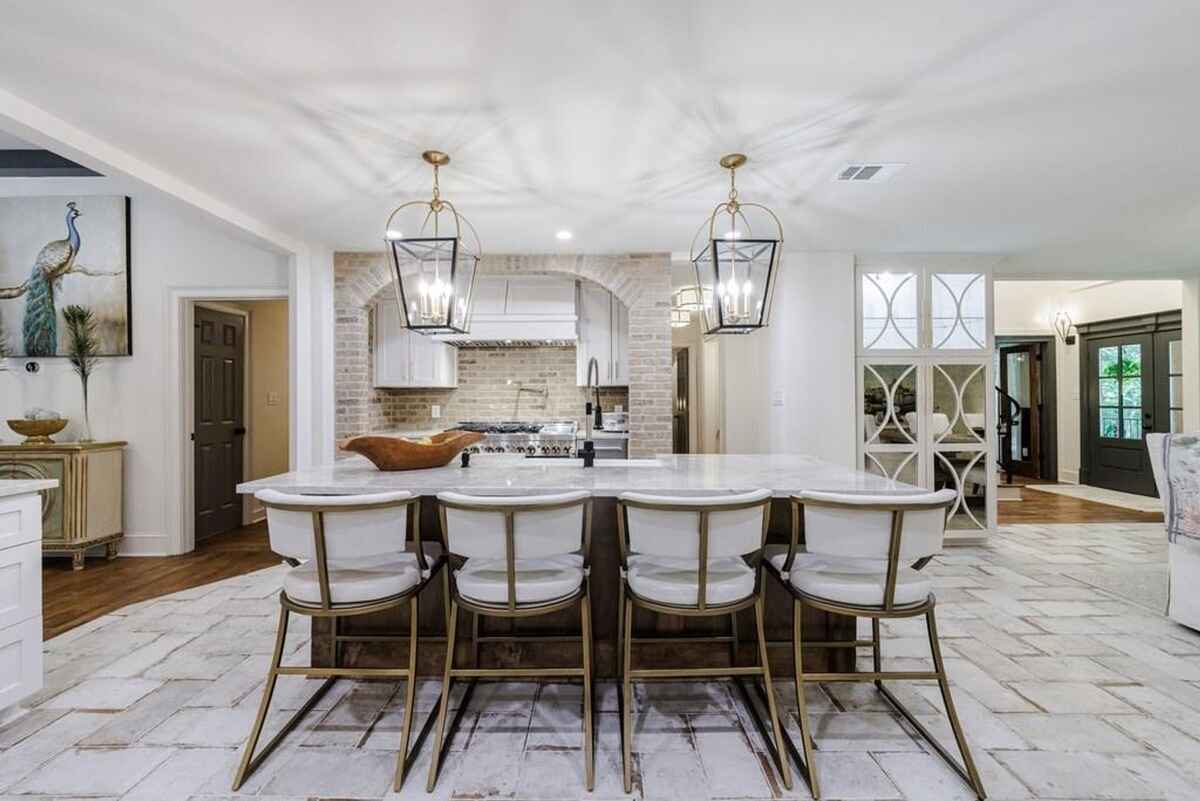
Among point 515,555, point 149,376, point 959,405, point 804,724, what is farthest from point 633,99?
point 149,376

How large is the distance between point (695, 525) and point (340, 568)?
1.26 metres

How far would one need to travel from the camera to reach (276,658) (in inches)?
72.2

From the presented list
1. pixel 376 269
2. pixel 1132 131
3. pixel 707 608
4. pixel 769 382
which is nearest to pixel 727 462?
pixel 707 608

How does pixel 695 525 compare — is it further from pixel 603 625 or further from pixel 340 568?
pixel 340 568

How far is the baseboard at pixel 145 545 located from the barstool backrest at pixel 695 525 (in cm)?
440

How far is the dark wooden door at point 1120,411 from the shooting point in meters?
6.54

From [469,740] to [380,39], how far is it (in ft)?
8.24

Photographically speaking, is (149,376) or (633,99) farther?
(149,376)

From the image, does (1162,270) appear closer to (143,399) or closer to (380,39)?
(380,39)

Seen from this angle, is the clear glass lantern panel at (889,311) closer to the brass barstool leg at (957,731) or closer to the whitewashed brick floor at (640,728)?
the whitewashed brick floor at (640,728)

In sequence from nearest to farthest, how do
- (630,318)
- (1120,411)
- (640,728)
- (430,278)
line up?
(640,728), (430,278), (630,318), (1120,411)

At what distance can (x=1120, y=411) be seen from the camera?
6930 mm

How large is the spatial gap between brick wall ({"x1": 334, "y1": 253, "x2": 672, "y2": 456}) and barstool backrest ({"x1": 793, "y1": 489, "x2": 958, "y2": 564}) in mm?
2633

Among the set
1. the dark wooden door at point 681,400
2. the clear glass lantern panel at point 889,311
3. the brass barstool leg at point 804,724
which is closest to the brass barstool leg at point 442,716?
the brass barstool leg at point 804,724
